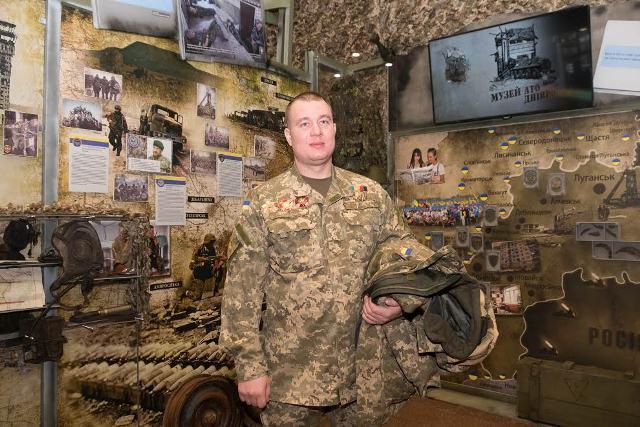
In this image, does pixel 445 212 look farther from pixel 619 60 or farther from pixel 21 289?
pixel 21 289

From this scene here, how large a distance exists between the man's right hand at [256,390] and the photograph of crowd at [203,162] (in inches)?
56.9

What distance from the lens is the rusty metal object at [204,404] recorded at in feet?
8.13

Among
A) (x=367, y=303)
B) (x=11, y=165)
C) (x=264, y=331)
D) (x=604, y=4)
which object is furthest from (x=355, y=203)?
(x=604, y=4)

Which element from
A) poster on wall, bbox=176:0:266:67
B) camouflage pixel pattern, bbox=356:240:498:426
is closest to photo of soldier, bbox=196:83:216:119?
poster on wall, bbox=176:0:266:67

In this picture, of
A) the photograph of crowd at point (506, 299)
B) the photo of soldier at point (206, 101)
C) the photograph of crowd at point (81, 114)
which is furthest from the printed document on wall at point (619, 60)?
the photograph of crowd at point (81, 114)

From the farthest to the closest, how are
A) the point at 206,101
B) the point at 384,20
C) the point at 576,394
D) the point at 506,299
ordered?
the point at 384,20 < the point at 506,299 < the point at 206,101 < the point at 576,394

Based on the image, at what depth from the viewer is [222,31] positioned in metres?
2.94

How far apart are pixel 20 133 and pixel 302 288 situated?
Result: 1514 millimetres

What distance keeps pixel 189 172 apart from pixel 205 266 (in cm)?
59

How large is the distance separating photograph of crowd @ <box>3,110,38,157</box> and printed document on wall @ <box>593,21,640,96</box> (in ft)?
10.5

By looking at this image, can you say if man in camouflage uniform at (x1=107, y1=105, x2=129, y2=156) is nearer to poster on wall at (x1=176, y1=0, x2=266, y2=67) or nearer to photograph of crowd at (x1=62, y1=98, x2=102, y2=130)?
photograph of crowd at (x1=62, y1=98, x2=102, y2=130)

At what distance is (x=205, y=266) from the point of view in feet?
9.23

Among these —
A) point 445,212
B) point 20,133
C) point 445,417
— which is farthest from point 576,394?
point 20,133

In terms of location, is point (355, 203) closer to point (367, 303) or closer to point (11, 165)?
point (367, 303)
